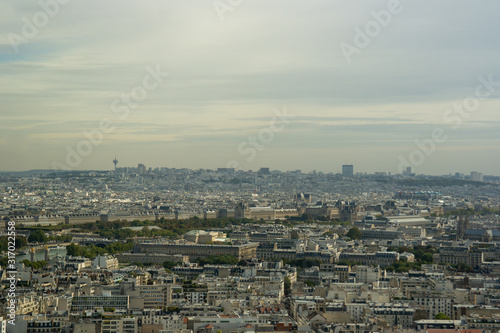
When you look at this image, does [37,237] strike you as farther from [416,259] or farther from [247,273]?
[247,273]

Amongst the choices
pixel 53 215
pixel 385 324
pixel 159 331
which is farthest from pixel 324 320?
pixel 53 215

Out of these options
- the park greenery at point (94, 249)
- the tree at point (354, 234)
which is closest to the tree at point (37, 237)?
the park greenery at point (94, 249)

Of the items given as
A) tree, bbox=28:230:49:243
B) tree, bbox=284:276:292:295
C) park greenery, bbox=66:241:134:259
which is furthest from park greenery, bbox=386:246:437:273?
tree, bbox=28:230:49:243

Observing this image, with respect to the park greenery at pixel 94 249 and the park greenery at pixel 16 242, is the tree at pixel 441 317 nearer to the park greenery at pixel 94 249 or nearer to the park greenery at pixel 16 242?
the park greenery at pixel 94 249

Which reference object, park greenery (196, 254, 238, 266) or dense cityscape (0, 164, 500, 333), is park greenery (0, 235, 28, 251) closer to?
dense cityscape (0, 164, 500, 333)

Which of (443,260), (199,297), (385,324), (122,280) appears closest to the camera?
(385,324)

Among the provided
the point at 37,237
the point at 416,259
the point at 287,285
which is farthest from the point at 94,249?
the point at 287,285

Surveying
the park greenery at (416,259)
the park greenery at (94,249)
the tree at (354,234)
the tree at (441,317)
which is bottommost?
the tree at (441,317)

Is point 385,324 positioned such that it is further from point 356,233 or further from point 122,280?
point 356,233
